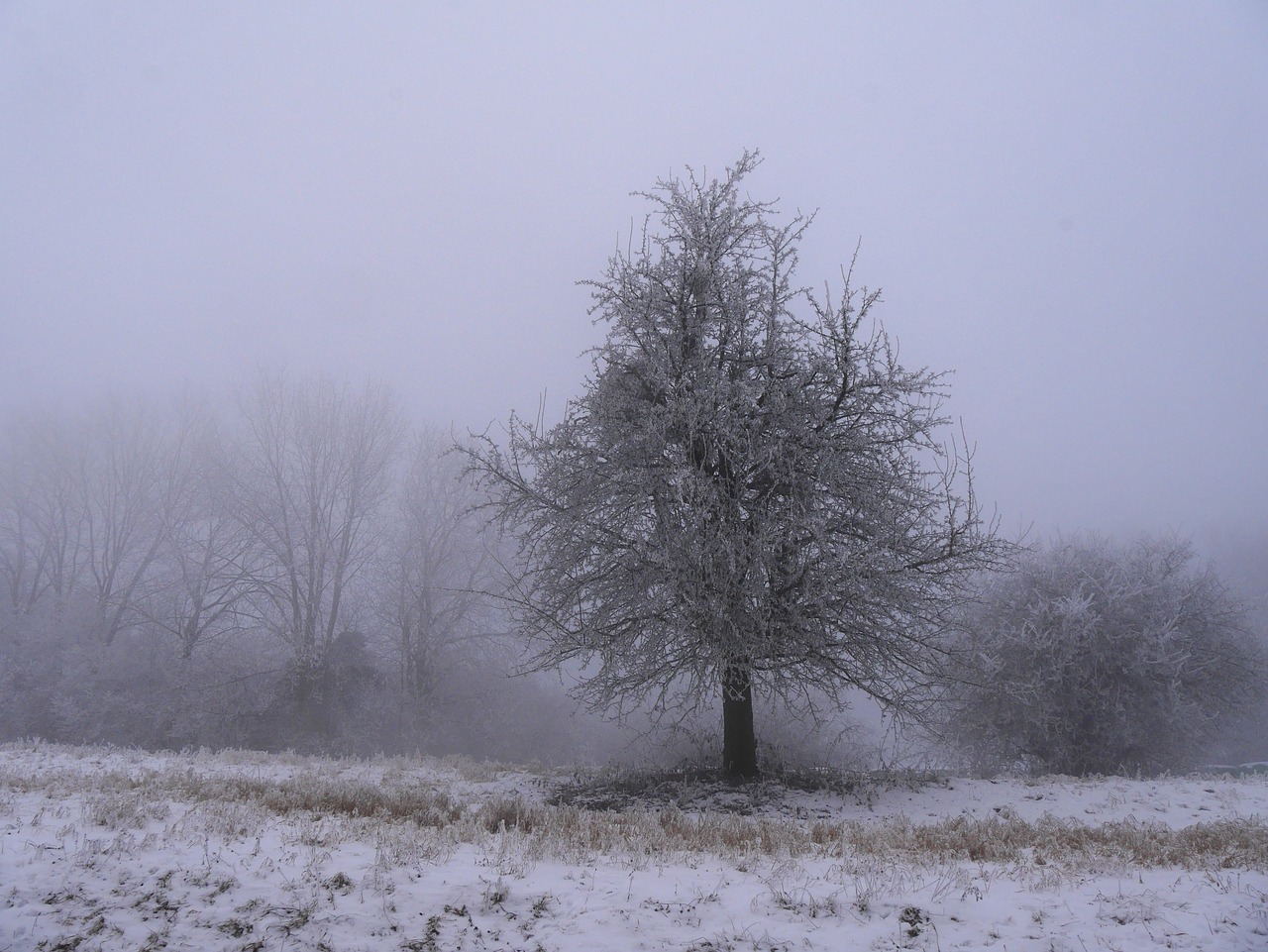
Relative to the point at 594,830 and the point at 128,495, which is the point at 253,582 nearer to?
the point at 128,495

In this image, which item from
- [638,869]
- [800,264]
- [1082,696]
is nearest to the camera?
[638,869]

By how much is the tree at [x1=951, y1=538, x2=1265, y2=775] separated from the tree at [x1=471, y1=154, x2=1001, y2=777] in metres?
8.61

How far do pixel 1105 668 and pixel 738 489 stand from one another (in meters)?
14.3

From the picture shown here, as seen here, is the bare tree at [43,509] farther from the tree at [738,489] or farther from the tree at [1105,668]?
the tree at [1105,668]

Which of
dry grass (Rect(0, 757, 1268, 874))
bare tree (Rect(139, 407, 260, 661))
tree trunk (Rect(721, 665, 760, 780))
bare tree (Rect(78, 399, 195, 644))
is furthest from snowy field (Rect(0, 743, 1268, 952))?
bare tree (Rect(78, 399, 195, 644))

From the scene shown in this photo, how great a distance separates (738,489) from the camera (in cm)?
967

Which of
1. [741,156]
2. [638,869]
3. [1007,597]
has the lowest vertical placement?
[638,869]

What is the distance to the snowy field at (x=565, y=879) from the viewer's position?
13.1ft

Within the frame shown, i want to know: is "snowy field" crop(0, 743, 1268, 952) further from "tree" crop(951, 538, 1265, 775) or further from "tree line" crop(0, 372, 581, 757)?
"tree line" crop(0, 372, 581, 757)

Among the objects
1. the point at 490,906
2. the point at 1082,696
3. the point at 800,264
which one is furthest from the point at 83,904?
the point at 1082,696

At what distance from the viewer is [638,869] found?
507 cm

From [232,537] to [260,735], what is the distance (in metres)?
8.78

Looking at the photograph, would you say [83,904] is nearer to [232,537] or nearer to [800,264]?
[800,264]

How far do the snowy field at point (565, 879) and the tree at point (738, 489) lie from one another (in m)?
2.49
